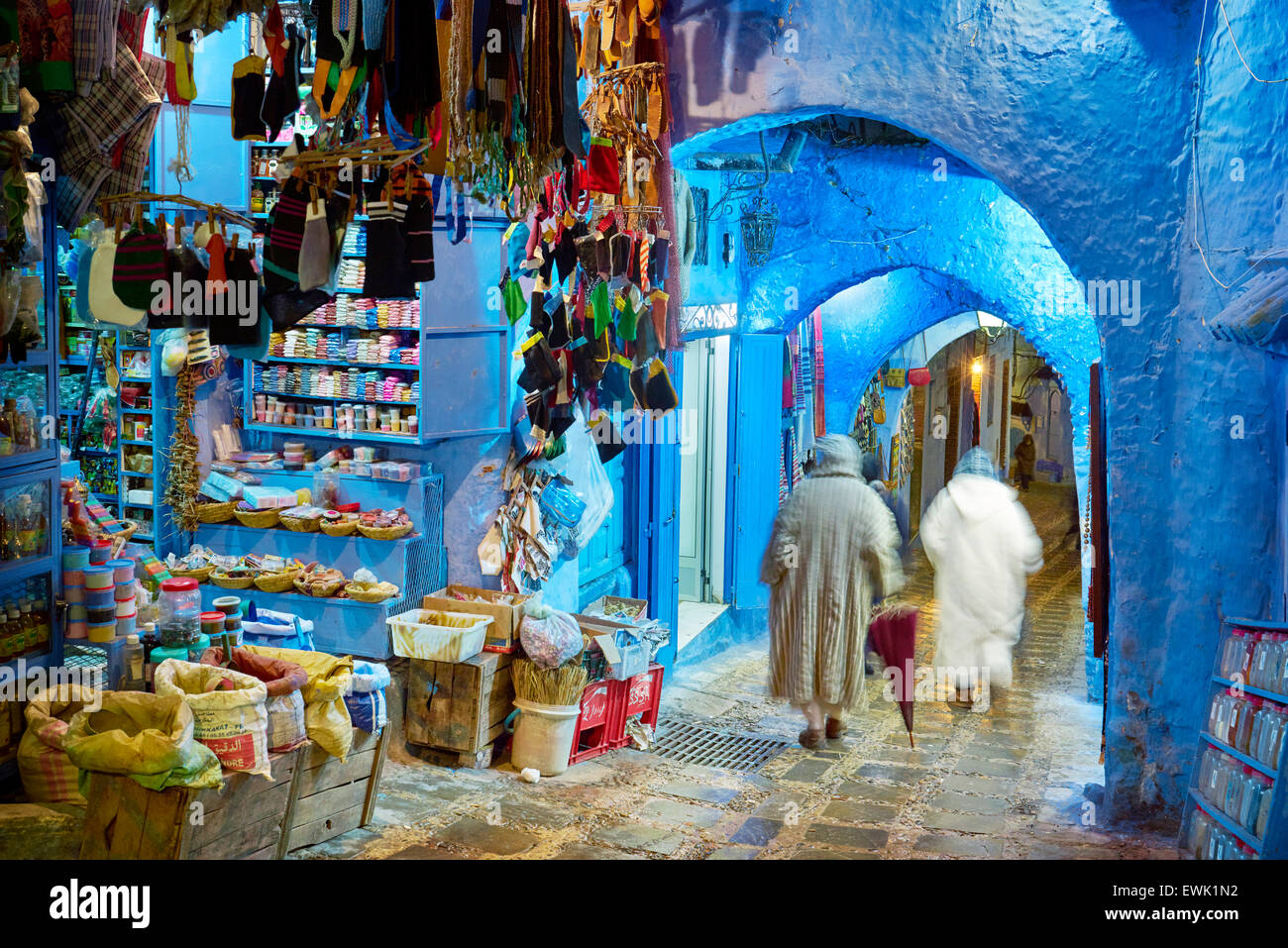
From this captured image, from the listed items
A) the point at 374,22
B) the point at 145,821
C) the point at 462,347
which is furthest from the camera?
the point at 462,347

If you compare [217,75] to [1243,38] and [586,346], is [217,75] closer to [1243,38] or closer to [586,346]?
[586,346]

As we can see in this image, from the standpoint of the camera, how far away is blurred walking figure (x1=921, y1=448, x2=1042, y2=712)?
27.0 ft

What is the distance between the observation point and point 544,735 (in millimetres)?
7441

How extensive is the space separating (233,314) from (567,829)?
127 inches

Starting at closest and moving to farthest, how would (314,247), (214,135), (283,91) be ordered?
(283,91), (314,247), (214,135)

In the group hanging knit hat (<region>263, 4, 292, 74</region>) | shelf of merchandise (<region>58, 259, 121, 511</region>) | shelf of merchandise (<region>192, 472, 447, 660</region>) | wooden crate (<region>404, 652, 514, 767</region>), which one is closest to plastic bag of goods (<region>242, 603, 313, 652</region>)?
wooden crate (<region>404, 652, 514, 767</region>)

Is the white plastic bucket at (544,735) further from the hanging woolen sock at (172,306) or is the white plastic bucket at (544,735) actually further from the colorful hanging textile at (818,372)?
the colorful hanging textile at (818,372)

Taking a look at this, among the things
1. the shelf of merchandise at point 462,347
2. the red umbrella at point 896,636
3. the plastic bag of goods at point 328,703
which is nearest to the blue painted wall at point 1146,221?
the red umbrella at point 896,636

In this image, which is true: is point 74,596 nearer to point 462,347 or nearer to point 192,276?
point 192,276

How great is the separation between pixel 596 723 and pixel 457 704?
962mm

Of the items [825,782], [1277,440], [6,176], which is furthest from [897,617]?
[6,176]

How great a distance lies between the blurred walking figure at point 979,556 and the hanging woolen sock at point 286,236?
4392mm

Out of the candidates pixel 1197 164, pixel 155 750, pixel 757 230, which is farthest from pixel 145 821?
pixel 757 230

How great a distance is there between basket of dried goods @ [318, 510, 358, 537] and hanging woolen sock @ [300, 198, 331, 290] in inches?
95.5
